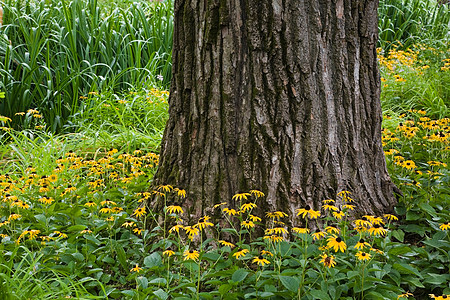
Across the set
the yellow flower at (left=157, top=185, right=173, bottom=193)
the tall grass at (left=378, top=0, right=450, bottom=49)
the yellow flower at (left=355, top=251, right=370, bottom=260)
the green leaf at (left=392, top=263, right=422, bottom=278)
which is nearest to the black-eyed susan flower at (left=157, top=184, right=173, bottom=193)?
the yellow flower at (left=157, top=185, right=173, bottom=193)

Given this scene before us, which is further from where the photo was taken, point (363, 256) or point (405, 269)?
point (405, 269)

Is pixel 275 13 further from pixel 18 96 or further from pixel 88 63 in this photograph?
pixel 18 96

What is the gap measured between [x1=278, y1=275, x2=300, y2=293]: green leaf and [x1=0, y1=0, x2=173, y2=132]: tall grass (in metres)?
3.53

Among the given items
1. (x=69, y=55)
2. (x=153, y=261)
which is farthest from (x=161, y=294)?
(x=69, y=55)

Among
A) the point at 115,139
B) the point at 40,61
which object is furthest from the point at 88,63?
the point at 115,139

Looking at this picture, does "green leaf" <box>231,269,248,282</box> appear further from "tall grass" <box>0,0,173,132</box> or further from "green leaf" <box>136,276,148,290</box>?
"tall grass" <box>0,0,173,132</box>

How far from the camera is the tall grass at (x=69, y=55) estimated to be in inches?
204

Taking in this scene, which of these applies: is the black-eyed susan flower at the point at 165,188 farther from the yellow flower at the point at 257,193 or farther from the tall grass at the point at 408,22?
the tall grass at the point at 408,22

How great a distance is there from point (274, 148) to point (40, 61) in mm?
3974

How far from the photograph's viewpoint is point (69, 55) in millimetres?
5430

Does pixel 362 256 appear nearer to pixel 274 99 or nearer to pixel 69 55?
pixel 274 99

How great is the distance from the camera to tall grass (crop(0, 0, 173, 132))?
17.0 ft

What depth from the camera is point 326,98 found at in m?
2.53

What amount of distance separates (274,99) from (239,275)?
2.99 ft
